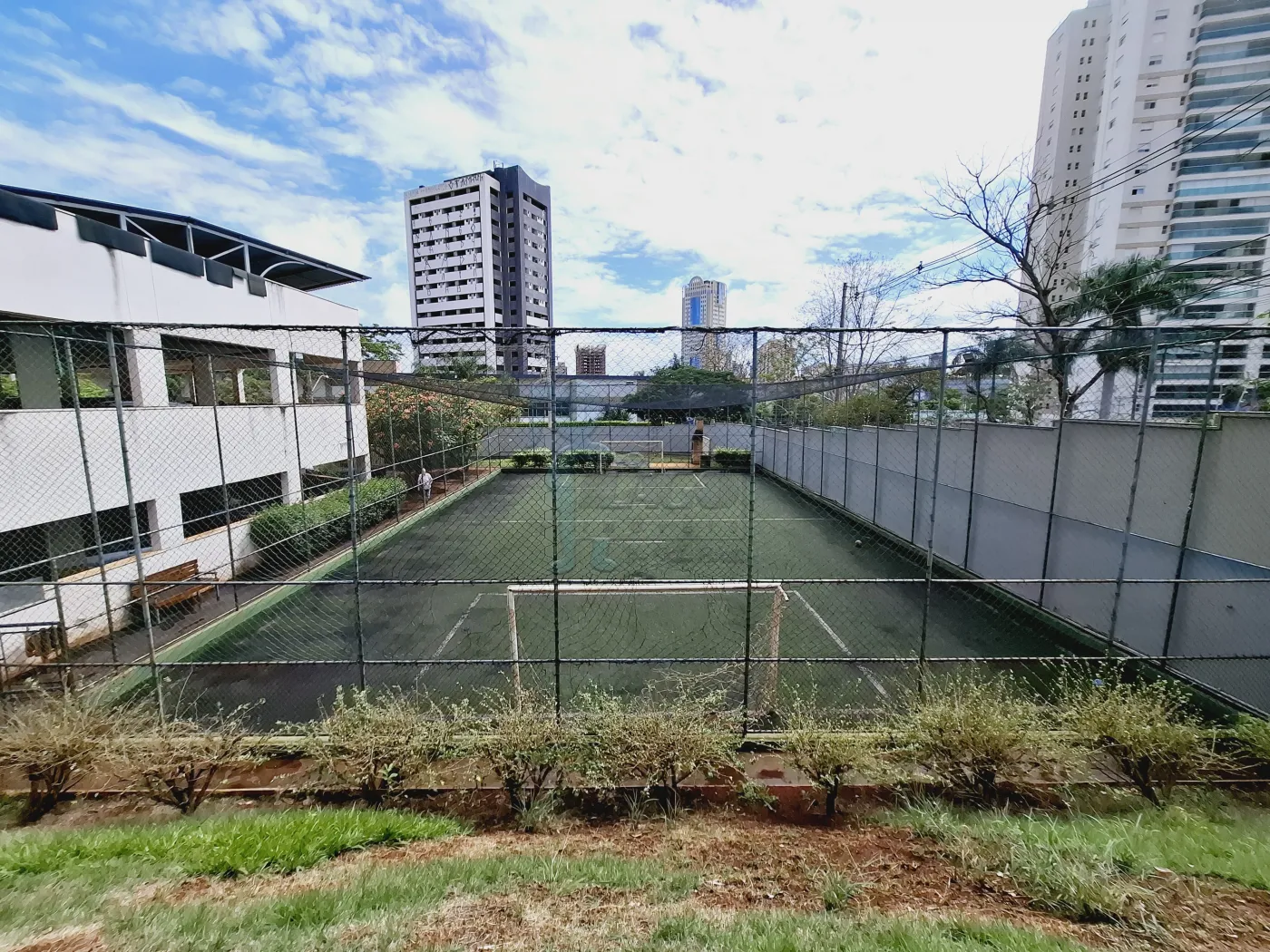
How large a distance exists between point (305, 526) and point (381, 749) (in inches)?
333

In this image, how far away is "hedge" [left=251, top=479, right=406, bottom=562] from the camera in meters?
10.3

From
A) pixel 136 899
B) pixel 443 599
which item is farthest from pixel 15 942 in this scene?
pixel 443 599

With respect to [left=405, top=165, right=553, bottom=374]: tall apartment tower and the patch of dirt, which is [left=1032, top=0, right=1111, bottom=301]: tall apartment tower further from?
the patch of dirt

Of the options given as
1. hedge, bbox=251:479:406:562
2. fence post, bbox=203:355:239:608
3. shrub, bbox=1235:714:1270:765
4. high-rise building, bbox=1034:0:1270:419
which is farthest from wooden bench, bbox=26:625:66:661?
high-rise building, bbox=1034:0:1270:419

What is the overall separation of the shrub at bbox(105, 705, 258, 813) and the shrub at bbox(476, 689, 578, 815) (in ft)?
6.07

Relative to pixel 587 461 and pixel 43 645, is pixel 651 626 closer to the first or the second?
pixel 43 645

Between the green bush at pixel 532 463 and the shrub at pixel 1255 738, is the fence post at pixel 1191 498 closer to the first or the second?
the shrub at pixel 1255 738

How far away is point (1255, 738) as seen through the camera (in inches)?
143

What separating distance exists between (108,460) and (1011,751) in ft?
36.2

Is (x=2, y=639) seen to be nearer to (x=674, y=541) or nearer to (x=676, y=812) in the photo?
(x=676, y=812)

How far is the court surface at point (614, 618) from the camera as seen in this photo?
6.09m

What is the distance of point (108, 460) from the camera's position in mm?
7305

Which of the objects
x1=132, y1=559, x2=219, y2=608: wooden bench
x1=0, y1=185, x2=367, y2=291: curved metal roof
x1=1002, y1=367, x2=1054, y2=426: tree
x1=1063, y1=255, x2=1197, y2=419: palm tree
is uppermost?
x1=0, y1=185, x2=367, y2=291: curved metal roof

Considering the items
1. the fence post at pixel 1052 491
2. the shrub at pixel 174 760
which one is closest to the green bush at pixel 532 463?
the fence post at pixel 1052 491
